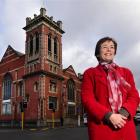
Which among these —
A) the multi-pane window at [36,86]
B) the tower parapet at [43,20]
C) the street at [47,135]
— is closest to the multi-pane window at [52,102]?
the multi-pane window at [36,86]

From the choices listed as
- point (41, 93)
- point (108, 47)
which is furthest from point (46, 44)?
point (108, 47)

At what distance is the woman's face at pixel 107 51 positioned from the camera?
9.70 ft

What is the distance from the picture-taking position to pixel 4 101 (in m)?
56.9

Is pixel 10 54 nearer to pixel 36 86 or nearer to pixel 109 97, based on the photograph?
pixel 36 86

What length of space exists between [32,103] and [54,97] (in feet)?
13.6

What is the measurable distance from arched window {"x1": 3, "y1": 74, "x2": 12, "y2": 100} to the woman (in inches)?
2136

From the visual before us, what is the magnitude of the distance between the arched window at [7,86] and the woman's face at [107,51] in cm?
5424

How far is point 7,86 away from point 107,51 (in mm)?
56065

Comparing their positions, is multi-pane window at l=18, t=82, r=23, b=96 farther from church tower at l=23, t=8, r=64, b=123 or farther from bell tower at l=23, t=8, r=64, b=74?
bell tower at l=23, t=8, r=64, b=74

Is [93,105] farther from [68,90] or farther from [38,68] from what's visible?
[68,90]

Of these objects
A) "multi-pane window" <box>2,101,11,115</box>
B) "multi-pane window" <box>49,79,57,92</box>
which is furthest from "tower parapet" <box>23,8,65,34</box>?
"multi-pane window" <box>2,101,11,115</box>

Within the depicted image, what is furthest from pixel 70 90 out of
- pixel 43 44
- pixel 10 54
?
pixel 10 54

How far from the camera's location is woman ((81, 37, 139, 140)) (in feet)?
8.55

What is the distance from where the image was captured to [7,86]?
57.6 metres
